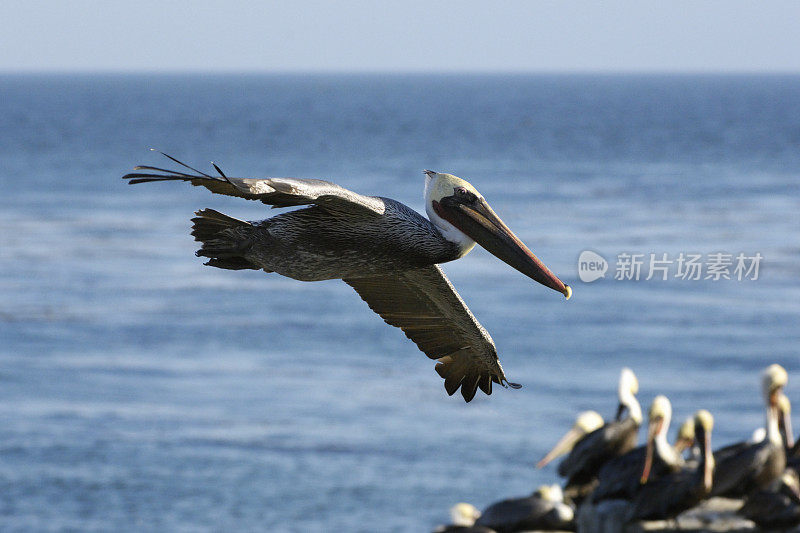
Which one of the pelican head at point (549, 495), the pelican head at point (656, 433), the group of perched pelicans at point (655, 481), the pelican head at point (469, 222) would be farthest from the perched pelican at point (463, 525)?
the pelican head at point (469, 222)

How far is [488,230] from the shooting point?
12.8ft

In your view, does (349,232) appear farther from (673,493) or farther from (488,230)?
(673,493)

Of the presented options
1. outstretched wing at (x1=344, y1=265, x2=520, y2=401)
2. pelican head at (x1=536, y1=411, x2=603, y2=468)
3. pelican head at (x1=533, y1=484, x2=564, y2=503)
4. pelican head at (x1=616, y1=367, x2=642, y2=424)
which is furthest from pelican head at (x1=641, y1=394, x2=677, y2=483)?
outstretched wing at (x1=344, y1=265, x2=520, y2=401)

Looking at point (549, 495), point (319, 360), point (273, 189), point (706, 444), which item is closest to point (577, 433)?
point (549, 495)

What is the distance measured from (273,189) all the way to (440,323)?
1.65 meters

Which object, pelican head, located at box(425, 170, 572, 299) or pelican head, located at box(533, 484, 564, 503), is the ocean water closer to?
pelican head, located at box(533, 484, 564, 503)

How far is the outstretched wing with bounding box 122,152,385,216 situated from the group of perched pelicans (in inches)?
383

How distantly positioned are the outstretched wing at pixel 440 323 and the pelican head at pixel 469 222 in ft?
2.57

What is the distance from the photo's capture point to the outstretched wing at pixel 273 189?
349 cm

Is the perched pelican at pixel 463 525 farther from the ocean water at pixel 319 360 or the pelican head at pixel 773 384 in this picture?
the pelican head at pixel 773 384

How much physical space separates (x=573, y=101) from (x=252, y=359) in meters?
A: 173

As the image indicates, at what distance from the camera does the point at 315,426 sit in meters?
24.3

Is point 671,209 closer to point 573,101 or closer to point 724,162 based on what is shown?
point 724,162

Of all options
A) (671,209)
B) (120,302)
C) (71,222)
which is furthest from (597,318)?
(71,222)
